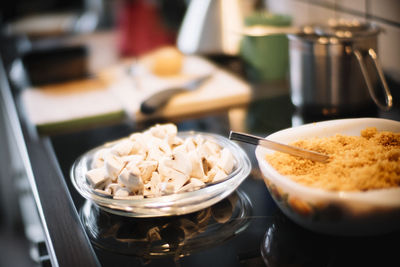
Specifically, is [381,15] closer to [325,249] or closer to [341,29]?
[341,29]

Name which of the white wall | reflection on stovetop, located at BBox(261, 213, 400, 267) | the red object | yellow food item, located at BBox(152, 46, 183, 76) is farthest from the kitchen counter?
the red object

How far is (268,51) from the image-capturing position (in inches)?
48.8

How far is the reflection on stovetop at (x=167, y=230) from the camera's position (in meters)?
0.60

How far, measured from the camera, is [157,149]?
0.71 m

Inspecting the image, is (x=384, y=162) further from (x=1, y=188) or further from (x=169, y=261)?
(x=1, y=188)

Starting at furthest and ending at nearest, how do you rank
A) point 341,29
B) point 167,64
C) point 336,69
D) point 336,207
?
point 167,64 → point 341,29 → point 336,69 → point 336,207

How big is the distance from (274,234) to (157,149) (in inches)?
8.9

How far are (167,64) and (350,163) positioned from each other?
86 cm

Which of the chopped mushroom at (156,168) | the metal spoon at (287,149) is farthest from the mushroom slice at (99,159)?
the metal spoon at (287,149)

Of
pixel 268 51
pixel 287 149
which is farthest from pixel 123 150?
pixel 268 51

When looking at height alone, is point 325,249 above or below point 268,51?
below

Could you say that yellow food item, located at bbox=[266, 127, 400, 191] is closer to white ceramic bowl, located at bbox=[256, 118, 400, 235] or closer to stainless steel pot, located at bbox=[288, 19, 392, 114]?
white ceramic bowl, located at bbox=[256, 118, 400, 235]

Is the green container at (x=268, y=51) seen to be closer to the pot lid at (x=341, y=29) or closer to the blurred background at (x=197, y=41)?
the blurred background at (x=197, y=41)

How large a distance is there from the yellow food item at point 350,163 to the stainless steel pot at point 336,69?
0.21m
